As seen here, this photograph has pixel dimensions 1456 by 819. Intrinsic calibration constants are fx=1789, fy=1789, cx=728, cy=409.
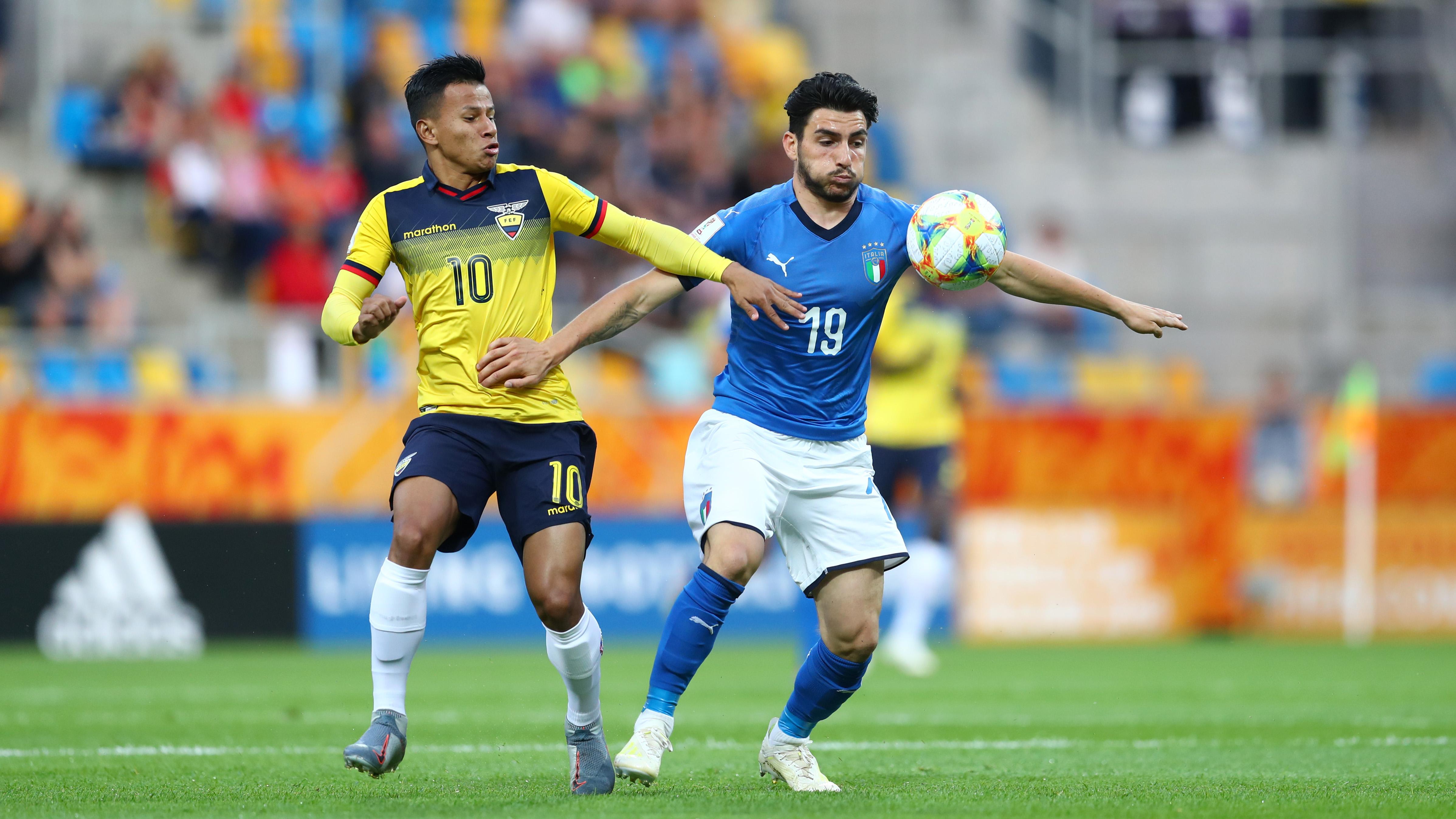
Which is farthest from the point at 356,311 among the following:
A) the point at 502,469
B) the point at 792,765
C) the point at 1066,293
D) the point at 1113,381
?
the point at 1113,381

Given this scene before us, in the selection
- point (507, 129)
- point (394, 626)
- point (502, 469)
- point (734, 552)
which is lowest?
point (394, 626)

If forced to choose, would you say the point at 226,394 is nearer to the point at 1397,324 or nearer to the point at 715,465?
the point at 715,465

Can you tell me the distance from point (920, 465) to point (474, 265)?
611 centimetres

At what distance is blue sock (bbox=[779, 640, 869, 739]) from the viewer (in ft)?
20.2

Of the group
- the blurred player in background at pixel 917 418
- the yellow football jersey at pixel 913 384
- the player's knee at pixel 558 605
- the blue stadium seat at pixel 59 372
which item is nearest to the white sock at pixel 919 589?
the blurred player in background at pixel 917 418

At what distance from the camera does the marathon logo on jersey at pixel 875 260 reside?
246 inches

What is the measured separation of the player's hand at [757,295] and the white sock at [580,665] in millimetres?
1154

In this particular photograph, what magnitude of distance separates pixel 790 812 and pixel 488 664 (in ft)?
24.3

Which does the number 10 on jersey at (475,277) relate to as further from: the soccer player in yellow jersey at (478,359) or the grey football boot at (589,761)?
the grey football boot at (589,761)

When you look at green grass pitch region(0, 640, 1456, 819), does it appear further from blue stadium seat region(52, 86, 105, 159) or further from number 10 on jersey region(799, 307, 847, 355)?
blue stadium seat region(52, 86, 105, 159)

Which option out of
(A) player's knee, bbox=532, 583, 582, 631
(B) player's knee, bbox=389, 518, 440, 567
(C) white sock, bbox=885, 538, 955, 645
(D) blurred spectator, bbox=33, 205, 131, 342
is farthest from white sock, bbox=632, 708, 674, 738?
(D) blurred spectator, bbox=33, 205, 131, 342

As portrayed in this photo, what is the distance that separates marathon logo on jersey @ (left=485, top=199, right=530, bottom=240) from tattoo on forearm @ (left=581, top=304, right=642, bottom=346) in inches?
16.8

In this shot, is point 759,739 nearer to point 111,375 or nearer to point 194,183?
point 111,375

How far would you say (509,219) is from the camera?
6059mm
